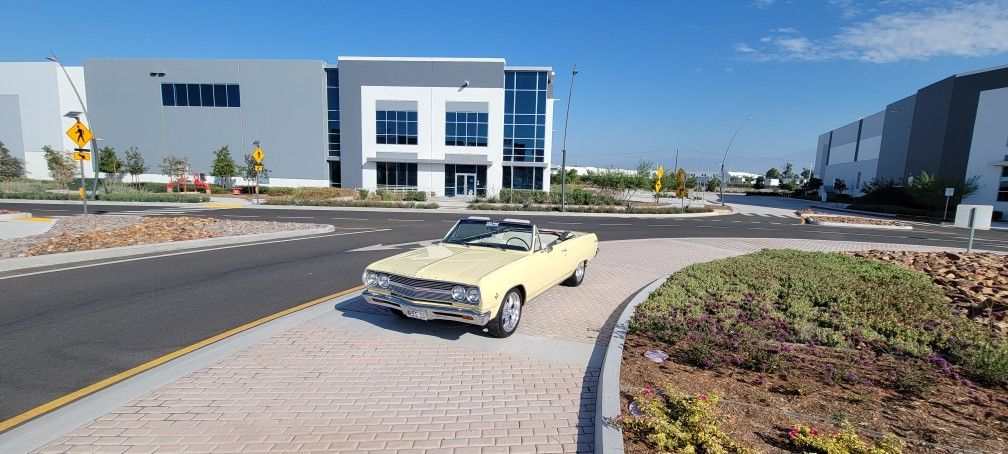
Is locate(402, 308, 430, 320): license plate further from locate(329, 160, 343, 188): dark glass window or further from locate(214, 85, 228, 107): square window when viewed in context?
locate(214, 85, 228, 107): square window

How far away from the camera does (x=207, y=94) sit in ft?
135

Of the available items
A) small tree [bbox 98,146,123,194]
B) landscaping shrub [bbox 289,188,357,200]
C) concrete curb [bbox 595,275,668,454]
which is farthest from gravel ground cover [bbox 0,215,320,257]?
small tree [bbox 98,146,123,194]

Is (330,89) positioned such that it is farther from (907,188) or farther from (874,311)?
(907,188)

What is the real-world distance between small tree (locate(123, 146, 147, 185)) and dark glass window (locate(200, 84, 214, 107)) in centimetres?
831

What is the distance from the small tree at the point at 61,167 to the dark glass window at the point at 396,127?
2541cm

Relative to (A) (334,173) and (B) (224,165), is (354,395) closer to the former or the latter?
(A) (334,173)

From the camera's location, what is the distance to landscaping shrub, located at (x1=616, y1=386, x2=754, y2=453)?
2787 mm

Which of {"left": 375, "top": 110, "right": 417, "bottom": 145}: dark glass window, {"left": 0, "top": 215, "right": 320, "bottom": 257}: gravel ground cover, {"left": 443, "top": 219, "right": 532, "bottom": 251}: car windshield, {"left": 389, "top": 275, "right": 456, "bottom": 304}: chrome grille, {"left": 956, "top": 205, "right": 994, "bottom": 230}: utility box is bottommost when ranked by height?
{"left": 0, "top": 215, "right": 320, "bottom": 257}: gravel ground cover

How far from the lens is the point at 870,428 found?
10.1 ft

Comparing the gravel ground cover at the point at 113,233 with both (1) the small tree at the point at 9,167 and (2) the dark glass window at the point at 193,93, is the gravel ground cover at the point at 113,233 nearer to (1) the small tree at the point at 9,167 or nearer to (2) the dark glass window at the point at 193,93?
(2) the dark glass window at the point at 193,93

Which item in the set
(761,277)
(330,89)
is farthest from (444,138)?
(761,277)

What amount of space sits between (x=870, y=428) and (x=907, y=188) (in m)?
45.3

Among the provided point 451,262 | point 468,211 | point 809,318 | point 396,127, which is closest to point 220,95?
point 396,127

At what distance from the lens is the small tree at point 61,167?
36.0 meters
